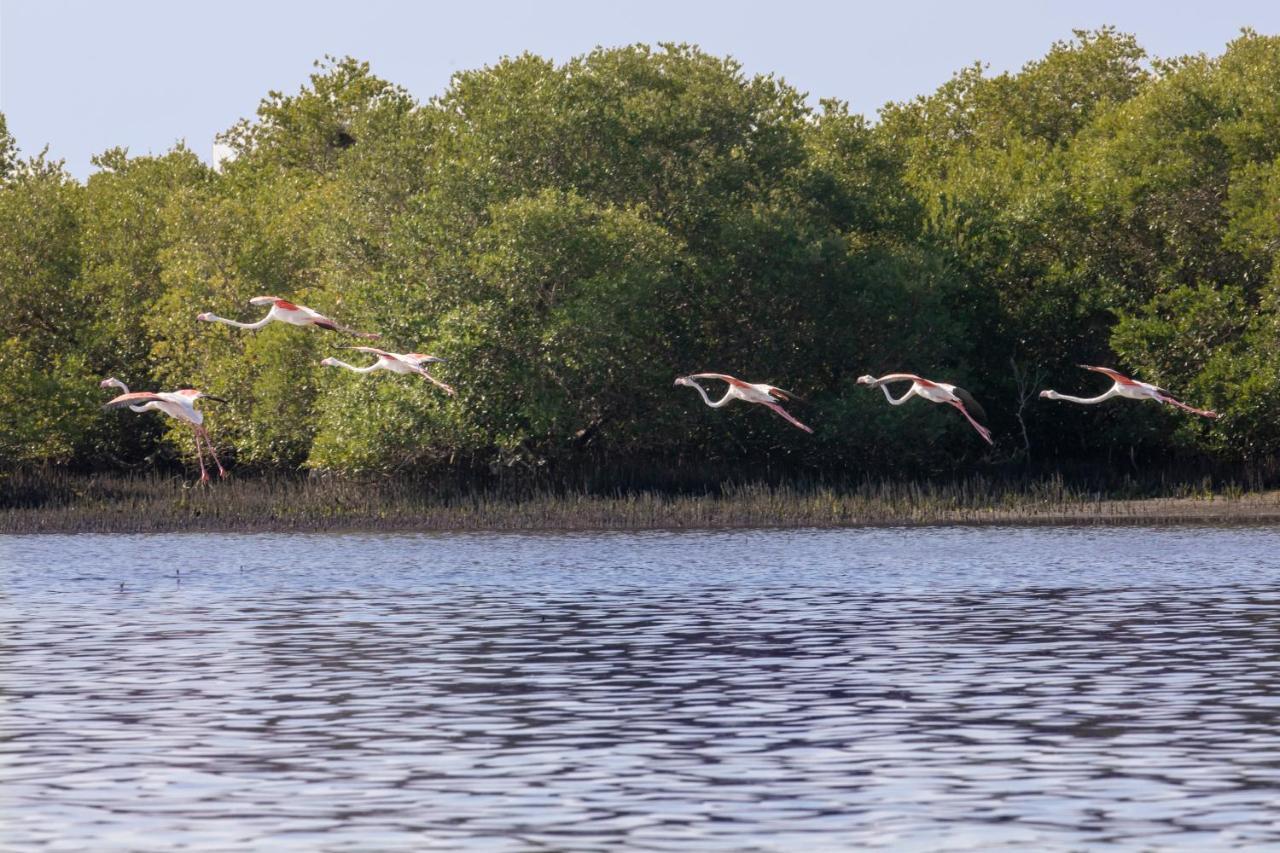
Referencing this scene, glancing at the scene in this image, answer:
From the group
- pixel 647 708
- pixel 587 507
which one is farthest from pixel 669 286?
pixel 647 708

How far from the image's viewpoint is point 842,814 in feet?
44.2

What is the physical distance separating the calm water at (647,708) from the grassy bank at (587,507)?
1257 cm

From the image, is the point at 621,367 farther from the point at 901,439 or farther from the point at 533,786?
the point at 533,786

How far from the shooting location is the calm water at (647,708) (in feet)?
43.8

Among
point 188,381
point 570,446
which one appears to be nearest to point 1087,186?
point 570,446

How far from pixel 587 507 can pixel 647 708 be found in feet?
101

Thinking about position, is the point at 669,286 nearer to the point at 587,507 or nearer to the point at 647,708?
the point at 587,507

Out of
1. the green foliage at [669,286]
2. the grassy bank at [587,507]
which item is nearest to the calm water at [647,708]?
the grassy bank at [587,507]

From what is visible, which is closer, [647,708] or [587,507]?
[647,708]

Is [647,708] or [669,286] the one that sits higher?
[669,286]

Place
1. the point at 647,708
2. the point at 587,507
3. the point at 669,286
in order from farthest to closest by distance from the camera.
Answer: the point at 669,286 < the point at 587,507 < the point at 647,708

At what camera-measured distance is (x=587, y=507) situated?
A: 4922cm

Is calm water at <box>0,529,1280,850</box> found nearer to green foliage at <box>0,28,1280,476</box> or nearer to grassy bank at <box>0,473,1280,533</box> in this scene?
grassy bank at <box>0,473,1280,533</box>

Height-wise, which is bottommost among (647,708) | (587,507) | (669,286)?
(647,708)
